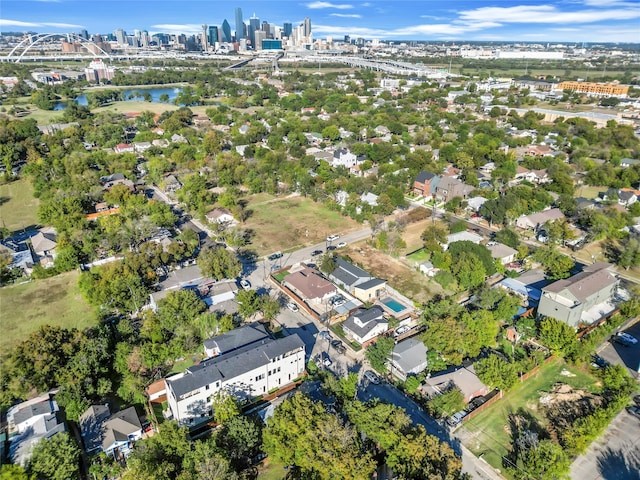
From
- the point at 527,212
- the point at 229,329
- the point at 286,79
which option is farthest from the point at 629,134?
the point at 286,79

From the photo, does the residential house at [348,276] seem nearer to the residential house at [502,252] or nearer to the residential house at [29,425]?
the residential house at [502,252]

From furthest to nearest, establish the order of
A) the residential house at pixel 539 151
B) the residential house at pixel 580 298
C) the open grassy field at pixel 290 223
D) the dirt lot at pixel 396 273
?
the residential house at pixel 539 151 → the open grassy field at pixel 290 223 → the dirt lot at pixel 396 273 → the residential house at pixel 580 298

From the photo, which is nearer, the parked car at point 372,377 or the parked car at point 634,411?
the parked car at point 634,411

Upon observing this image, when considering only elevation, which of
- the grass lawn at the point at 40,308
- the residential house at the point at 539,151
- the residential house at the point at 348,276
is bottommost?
the grass lawn at the point at 40,308

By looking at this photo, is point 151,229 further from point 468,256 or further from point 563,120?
point 563,120

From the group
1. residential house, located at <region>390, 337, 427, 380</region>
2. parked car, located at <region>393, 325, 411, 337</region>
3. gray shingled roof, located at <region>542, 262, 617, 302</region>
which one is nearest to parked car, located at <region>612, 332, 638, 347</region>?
gray shingled roof, located at <region>542, 262, 617, 302</region>

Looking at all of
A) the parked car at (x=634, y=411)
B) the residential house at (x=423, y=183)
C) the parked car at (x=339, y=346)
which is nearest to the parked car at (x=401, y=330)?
the parked car at (x=339, y=346)

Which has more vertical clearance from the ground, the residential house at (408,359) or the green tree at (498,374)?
the green tree at (498,374)
